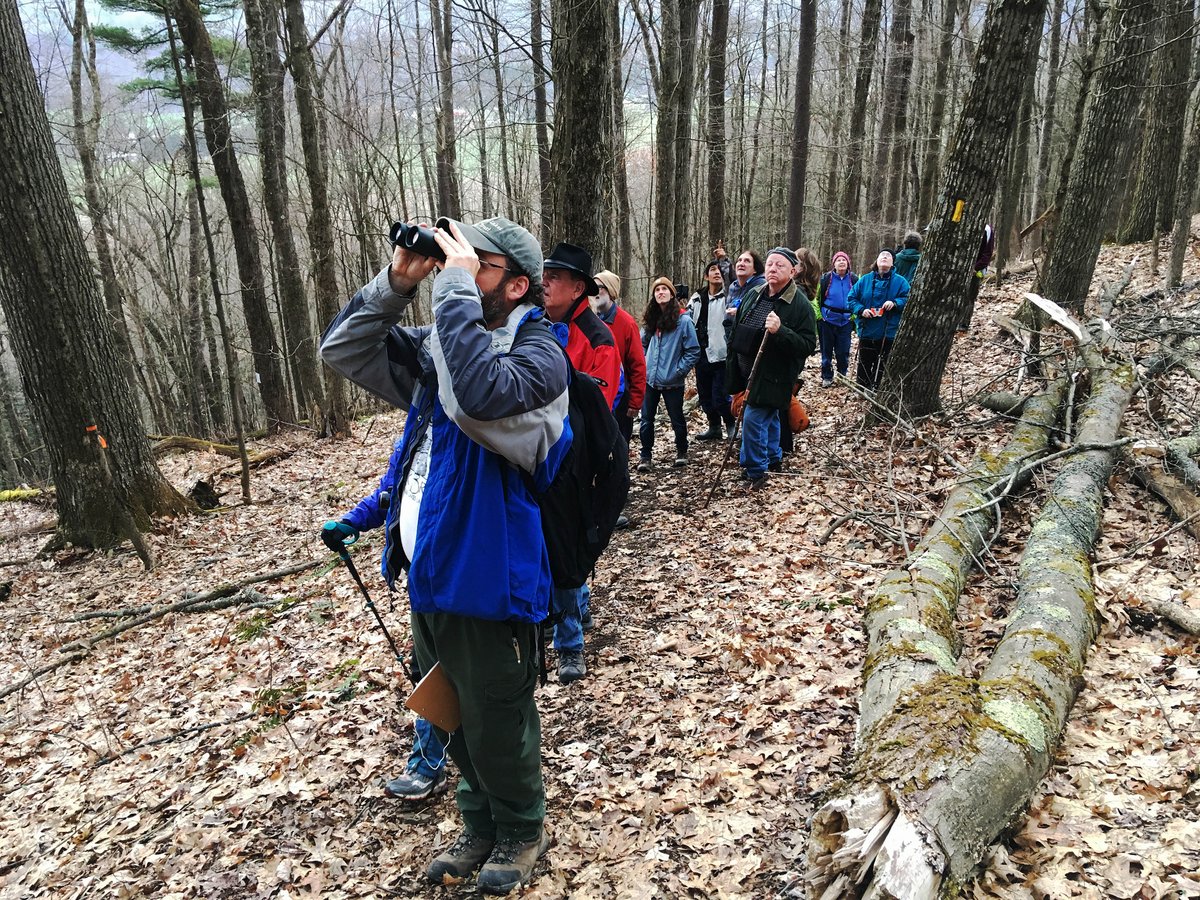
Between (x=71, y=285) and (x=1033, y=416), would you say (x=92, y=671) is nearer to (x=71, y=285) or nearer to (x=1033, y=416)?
(x=71, y=285)

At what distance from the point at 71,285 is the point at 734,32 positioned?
26.1 metres

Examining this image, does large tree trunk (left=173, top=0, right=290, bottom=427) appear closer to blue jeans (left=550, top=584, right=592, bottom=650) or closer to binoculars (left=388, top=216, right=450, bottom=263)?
blue jeans (left=550, top=584, right=592, bottom=650)

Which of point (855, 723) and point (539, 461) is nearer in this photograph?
point (539, 461)

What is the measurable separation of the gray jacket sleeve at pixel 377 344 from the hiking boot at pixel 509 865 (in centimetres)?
188

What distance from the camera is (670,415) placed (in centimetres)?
805

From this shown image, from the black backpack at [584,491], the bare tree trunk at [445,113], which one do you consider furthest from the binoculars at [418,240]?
the bare tree trunk at [445,113]

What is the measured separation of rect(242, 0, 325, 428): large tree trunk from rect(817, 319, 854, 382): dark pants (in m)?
9.39

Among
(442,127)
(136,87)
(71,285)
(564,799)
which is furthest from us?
(442,127)

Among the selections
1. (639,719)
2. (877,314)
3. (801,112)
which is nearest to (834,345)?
(877,314)

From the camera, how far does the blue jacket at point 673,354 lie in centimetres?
768

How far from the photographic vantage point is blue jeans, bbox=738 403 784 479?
696cm

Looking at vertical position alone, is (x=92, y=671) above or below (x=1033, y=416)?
below

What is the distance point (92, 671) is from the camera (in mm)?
5488

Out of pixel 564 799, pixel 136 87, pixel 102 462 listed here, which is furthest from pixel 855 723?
pixel 136 87
